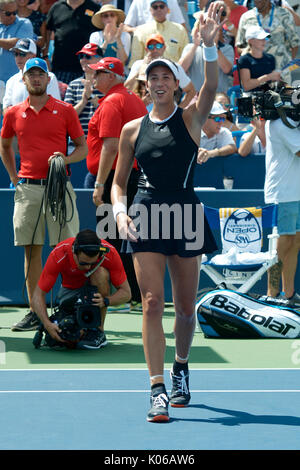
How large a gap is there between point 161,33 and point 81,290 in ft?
20.1

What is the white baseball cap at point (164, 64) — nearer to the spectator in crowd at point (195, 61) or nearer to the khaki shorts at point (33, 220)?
the khaki shorts at point (33, 220)

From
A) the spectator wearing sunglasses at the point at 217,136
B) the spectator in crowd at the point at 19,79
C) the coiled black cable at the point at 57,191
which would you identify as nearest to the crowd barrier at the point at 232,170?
the spectator wearing sunglasses at the point at 217,136

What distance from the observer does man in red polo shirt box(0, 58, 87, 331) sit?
8.61 m

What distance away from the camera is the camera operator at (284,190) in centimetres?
968

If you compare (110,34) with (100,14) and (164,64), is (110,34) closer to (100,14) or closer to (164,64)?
(100,14)

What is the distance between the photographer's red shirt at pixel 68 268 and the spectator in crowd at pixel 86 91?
13.4 feet

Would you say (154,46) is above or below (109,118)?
above

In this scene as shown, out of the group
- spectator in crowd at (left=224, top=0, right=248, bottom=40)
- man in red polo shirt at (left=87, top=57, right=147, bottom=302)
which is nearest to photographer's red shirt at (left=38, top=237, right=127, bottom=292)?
man in red polo shirt at (left=87, top=57, right=147, bottom=302)

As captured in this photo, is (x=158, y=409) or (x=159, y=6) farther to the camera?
(x=159, y=6)

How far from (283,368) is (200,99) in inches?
100

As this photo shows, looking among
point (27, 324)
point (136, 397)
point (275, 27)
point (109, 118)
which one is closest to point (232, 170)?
point (109, 118)

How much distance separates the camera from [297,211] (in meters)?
9.87

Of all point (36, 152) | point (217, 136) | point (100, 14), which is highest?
point (100, 14)

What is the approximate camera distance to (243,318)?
8.62m
